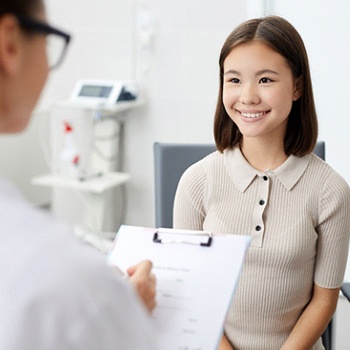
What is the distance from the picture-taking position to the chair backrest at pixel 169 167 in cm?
172

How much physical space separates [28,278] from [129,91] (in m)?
2.89

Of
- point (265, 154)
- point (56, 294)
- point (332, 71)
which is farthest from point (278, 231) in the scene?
point (332, 71)

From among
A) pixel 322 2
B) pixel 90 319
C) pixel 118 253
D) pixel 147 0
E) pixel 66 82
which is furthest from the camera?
pixel 66 82

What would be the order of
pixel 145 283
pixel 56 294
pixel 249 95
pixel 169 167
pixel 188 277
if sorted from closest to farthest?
pixel 56 294 → pixel 145 283 → pixel 188 277 → pixel 249 95 → pixel 169 167

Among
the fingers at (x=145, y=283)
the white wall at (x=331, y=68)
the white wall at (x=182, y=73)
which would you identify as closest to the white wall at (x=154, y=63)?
the white wall at (x=182, y=73)

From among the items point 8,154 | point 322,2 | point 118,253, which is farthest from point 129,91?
point 118,253

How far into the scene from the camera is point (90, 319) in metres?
0.61

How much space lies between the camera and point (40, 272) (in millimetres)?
613

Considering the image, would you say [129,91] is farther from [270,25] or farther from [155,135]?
[270,25]

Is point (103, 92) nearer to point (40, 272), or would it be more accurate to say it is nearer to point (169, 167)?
point (169, 167)

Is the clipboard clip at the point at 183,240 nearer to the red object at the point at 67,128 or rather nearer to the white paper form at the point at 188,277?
the white paper form at the point at 188,277

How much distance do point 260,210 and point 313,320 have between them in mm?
256

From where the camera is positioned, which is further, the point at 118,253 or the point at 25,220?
the point at 118,253

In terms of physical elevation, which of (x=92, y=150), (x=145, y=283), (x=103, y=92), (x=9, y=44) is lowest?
(x=92, y=150)
